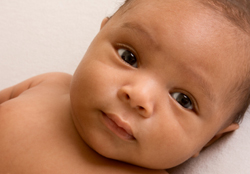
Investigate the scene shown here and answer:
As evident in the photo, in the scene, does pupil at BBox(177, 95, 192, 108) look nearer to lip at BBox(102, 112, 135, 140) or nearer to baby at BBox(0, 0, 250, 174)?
baby at BBox(0, 0, 250, 174)

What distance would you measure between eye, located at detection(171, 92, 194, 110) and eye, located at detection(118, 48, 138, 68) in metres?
0.15

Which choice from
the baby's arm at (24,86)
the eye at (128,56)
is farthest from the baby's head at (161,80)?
the baby's arm at (24,86)

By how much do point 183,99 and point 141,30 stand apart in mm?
242

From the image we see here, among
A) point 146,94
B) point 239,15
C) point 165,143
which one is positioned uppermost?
point 239,15

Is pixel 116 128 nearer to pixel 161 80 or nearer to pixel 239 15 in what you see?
pixel 161 80

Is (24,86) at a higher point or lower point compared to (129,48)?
lower

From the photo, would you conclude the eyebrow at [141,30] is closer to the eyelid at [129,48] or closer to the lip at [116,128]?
the eyelid at [129,48]

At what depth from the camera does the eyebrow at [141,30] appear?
0.91 meters

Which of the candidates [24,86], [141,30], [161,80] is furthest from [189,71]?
[24,86]

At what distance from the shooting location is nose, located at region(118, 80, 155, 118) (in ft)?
2.82

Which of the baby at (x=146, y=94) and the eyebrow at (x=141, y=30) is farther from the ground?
the eyebrow at (x=141, y=30)

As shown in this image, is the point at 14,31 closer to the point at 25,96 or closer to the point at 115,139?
the point at 25,96

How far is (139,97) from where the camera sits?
86 centimetres

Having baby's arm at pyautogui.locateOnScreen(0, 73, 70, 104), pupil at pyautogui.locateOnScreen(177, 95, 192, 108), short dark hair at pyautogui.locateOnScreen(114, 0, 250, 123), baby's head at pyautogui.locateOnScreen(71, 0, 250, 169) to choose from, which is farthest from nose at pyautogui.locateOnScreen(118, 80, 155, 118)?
baby's arm at pyautogui.locateOnScreen(0, 73, 70, 104)
